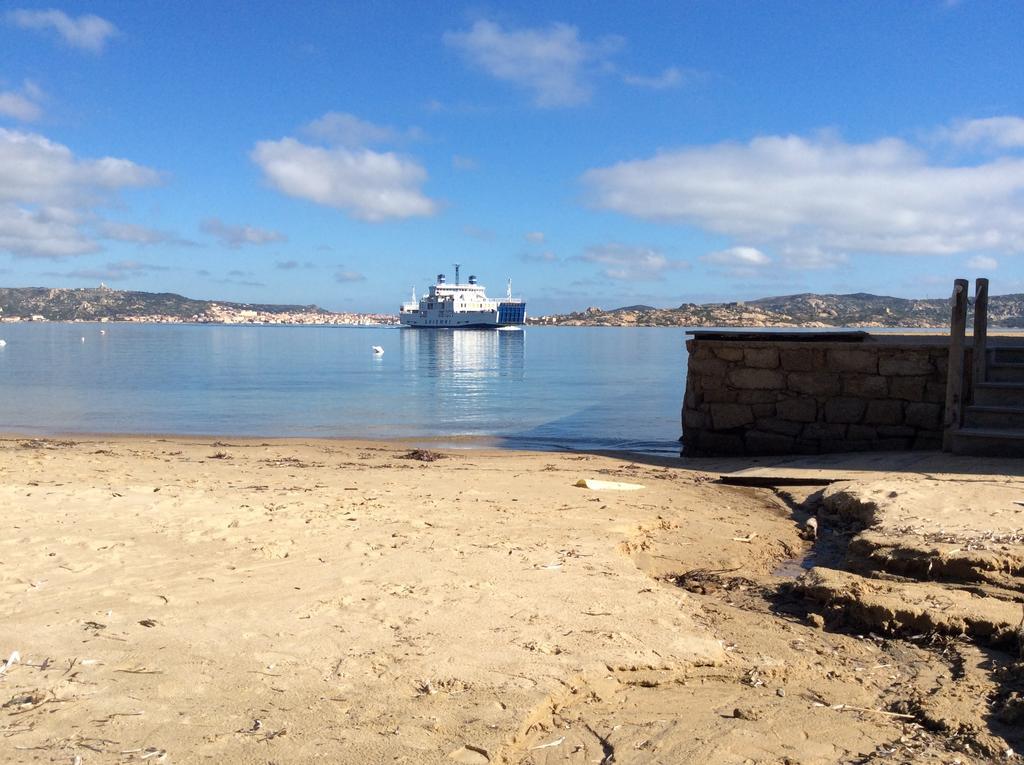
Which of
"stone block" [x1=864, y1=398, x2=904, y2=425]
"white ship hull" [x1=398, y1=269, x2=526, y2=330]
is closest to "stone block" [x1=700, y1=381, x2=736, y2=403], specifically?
"stone block" [x1=864, y1=398, x2=904, y2=425]

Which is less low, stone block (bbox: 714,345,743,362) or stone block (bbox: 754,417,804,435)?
stone block (bbox: 714,345,743,362)

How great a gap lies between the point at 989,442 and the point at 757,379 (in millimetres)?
2525

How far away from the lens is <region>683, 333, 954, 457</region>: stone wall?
29.8 ft

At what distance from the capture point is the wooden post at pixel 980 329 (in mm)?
8664

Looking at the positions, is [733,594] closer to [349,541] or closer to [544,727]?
[544,727]

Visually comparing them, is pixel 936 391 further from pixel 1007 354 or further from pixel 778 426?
pixel 778 426

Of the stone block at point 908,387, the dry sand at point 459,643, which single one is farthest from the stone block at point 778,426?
the dry sand at point 459,643

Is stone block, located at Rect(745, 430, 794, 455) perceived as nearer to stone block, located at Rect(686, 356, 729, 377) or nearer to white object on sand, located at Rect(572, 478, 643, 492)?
stone block, located at Rect(686, 356, 729, 377)

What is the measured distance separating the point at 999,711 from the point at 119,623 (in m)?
3.58

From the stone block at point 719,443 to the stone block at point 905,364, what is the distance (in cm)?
183

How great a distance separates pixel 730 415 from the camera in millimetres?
10047

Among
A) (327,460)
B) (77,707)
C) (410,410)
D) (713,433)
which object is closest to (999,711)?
(77,707)

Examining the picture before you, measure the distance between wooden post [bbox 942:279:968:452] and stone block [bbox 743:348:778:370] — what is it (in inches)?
73.7

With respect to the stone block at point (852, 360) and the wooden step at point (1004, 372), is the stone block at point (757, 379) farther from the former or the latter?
the wooden step at point (1004, 372)
